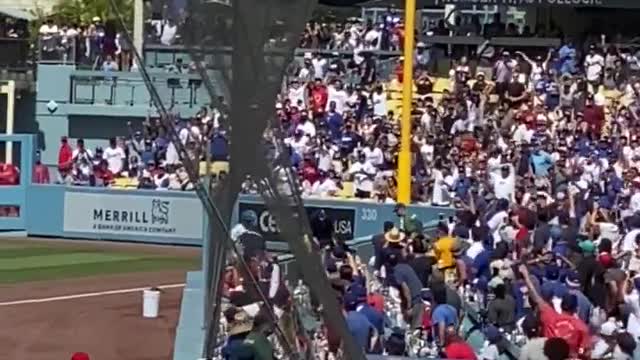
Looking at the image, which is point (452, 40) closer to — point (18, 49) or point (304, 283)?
point (18, 49)

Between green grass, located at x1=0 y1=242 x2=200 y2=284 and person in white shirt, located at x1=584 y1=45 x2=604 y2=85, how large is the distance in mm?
9896

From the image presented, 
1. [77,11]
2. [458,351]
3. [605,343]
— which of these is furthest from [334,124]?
[77,11]

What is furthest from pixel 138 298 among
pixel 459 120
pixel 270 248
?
pixel 270 248

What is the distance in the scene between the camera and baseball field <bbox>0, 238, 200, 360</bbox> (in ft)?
55.4

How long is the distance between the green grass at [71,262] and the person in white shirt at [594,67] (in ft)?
32.5

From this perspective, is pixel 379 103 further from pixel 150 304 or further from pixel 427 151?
pixel 150 304

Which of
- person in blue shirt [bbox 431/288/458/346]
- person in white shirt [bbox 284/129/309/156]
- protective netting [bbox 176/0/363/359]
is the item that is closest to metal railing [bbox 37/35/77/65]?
person in white shirt [bbox 284/129/309/156]

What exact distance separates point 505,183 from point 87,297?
6.57 m

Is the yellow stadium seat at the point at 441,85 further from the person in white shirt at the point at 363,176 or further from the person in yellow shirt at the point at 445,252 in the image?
the person in yellow shirt at the point at 445,252

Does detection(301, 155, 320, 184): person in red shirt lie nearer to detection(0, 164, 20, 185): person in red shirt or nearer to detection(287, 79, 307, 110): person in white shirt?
detection(287, 79, 307, 110): person in white shirt

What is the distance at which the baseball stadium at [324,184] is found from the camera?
255 inches

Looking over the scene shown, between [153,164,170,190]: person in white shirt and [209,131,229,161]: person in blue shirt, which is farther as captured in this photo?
[153,164,170,190]: person in white shirt

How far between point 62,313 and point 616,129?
1184 cm

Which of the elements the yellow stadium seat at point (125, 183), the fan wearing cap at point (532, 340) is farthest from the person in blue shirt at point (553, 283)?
the yellow stadium seat at point (125, 183)
